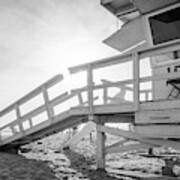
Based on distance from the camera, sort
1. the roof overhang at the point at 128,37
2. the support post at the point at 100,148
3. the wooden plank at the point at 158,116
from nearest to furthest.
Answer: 1. the wooden plank at the point at 158,116
2. the support post at the point at 100,148
3. the roof overhang at the point at 128,37

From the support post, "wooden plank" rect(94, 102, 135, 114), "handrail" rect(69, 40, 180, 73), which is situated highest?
"handrail" rect(69, 40, 180, 73)

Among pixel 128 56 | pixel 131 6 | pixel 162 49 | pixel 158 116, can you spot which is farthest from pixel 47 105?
pixel 131 6

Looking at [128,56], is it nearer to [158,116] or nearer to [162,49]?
[162,49]

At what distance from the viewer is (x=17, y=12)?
27.6 ft

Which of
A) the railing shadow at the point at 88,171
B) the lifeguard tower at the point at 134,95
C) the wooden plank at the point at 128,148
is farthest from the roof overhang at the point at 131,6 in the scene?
the railing shadow at the point at 88,171

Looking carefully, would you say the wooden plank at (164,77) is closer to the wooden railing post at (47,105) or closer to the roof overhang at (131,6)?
the roof overhang at (131,6)

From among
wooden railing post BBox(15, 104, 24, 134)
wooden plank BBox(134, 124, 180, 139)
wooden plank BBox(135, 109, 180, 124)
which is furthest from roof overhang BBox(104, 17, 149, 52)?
wooden railing post BBox(15, 104, 24, 134)

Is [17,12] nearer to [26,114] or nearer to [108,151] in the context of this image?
[26,114]

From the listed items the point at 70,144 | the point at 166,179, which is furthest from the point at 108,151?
the point at 70,144

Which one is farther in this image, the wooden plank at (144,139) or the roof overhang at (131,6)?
the roof overhang at (131,6)

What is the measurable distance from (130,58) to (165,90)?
4.10 ft

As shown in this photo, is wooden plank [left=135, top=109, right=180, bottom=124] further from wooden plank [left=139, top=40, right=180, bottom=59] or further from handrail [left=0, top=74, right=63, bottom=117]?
handrail [left=0, top=74, right=63, bottom=117]

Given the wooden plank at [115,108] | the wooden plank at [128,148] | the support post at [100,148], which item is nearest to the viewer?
the wooden plank at [115,108]

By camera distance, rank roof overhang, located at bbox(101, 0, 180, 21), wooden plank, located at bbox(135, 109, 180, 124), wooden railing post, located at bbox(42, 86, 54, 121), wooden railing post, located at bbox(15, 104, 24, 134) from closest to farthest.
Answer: wooden plank, located at bbox(135, 109, 180, 124), roof overhang, located at bbox(101, 0, 180, 21), wooden railing post, located at bbox(42, 86, 54, 121), wooden railing post, located at bbox(15, 104, 24, 134)
